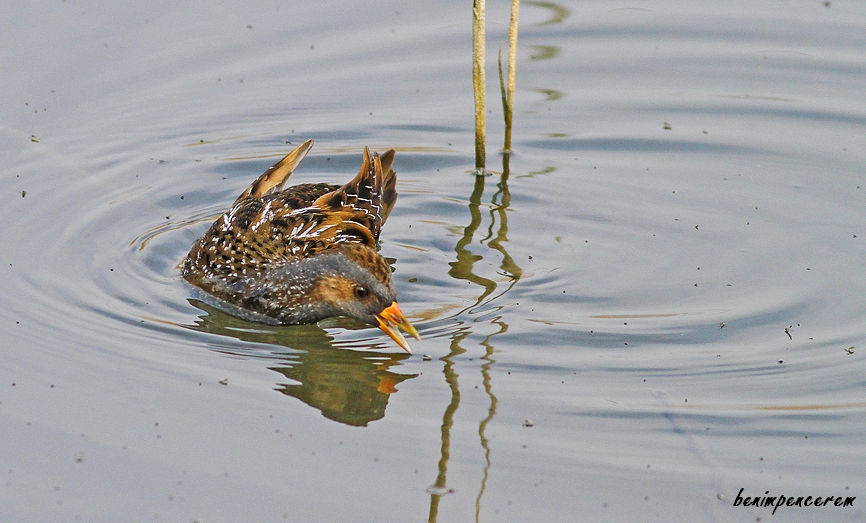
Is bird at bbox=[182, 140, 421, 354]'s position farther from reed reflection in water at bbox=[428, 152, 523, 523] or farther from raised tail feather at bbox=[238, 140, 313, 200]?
reed reflection in water at bbox=[428, 152, 523, 523]

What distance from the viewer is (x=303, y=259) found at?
818 cm

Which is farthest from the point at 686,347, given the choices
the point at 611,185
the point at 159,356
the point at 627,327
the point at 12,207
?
the point at 12,207

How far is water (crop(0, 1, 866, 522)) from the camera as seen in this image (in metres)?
6.20

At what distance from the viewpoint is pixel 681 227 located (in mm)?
9508

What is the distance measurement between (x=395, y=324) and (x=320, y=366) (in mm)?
589

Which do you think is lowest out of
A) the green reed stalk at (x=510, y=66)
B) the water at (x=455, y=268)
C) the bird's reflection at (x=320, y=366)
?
the bird's reflection at (x=320, y=366)

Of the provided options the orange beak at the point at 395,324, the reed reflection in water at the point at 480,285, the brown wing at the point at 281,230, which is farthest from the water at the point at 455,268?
the brown wing at the point at 281,230

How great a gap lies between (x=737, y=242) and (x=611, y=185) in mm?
1483

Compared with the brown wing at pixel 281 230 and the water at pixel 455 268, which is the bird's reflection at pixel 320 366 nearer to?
the water at pixel 455 268

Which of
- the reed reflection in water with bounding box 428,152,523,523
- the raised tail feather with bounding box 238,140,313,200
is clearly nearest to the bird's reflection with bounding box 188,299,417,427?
the reed reflection in water with bounding box 428,152,523,523

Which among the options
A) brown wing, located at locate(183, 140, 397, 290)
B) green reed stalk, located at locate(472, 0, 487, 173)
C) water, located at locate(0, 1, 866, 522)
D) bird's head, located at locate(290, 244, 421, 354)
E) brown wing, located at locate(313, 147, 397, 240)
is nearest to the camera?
water, located at locate(0, 1, 866, 522)

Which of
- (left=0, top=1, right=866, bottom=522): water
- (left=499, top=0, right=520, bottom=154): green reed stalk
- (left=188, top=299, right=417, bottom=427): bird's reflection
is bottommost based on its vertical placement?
(left=188, top=299, right=417, bottom=427): bird's reflection

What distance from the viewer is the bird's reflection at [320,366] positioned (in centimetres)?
701

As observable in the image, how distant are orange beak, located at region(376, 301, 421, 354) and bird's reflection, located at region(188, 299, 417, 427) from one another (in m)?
0.14
